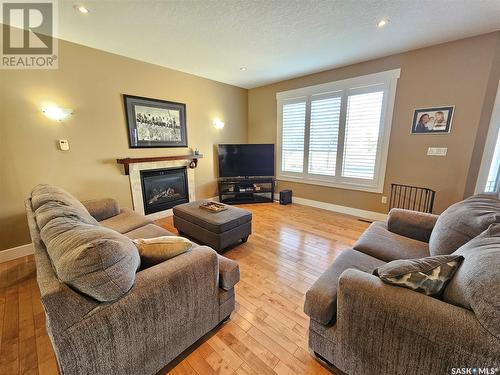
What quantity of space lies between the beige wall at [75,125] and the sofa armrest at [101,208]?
0.77m

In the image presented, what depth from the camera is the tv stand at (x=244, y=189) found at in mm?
4727

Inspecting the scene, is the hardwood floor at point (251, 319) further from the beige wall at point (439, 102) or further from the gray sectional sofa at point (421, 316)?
the beige wall at point (439, 102)

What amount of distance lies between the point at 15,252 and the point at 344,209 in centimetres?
493

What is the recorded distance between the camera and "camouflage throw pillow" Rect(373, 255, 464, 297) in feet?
3.14

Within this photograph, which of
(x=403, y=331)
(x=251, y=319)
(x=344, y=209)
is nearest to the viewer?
(x=403, y=331)

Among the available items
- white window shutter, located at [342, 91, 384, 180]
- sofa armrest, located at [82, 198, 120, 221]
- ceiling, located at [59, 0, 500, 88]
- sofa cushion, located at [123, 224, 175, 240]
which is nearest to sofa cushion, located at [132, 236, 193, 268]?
sofa cushion, located at [123, 224, 175, 240]

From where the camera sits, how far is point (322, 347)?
123 cm

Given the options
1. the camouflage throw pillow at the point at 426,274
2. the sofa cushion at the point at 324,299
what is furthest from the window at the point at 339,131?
→ the camouflage throw pillow at the point at 426,274

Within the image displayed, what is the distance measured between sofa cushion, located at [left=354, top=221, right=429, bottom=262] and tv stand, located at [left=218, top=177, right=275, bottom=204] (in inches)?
118

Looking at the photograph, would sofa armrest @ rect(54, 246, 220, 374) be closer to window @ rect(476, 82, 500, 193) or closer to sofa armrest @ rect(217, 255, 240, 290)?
sofa armrest @ rect(217, 255, 240, 290)

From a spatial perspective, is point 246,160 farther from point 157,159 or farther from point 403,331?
point 403,331

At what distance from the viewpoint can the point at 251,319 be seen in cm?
165

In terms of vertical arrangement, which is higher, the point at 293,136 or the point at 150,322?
the point at 293,136

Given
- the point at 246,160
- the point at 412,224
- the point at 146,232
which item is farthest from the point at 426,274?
the point at 246,160
